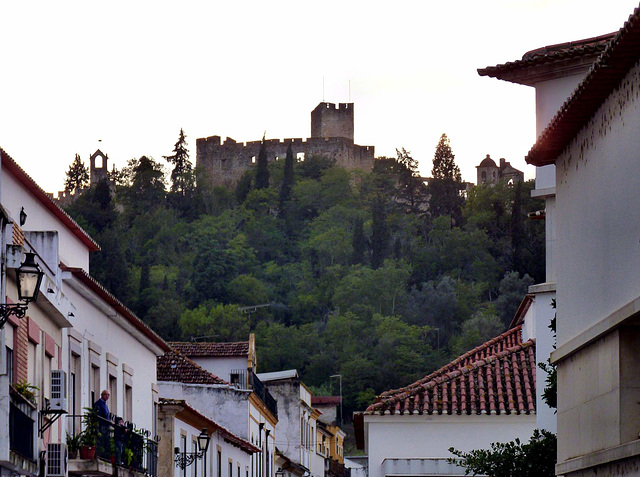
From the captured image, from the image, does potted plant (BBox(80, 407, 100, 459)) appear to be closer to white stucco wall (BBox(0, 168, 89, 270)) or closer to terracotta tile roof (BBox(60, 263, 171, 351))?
terracotta tile roof (BBox(60, 263, 171, 351))

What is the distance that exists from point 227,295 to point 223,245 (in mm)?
9267

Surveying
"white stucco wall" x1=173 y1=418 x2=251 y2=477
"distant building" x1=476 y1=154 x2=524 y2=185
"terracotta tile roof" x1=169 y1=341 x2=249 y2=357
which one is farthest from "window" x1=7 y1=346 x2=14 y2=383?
"distant building" x1=476 y1=154 x2=524 y2=185

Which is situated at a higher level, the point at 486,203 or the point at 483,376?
the point at 486,203

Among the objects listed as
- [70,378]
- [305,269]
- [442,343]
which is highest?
[305,269]

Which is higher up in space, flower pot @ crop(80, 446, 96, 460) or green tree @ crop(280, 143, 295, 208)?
green tree @ crop(280, 143, 295, 208)

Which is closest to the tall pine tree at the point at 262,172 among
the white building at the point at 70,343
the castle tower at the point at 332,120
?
the castle tower at the point at 332,120

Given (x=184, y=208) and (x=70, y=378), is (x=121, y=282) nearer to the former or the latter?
(x=184, y=208)

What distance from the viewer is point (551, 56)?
18969mm

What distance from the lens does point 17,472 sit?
1473cm

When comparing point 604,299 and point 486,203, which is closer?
point 604,299

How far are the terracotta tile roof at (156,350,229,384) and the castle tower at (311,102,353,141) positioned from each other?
122 meters

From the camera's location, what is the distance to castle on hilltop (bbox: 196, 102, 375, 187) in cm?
16250

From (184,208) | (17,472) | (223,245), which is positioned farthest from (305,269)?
(17,472)

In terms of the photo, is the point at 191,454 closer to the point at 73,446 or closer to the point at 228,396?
the point at 228,396
